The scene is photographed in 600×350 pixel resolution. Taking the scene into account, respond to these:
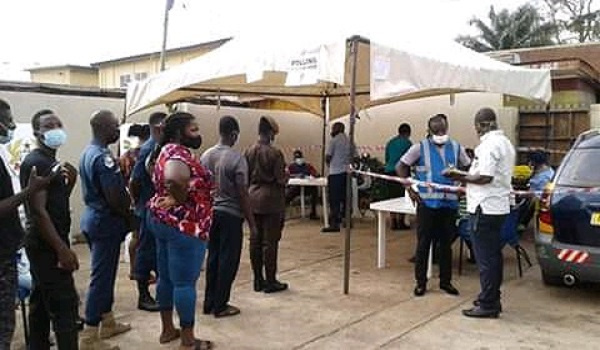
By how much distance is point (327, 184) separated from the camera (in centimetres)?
1081

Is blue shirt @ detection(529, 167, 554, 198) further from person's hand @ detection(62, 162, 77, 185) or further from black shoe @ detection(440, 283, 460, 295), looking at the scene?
person's hand @ detection(62, 162, 77, 185)

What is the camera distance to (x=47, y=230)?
3725 mm

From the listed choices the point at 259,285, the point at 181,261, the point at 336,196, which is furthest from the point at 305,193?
the point at 181,261

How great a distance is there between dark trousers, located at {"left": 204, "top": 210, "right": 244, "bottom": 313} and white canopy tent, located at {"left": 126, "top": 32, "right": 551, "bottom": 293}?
1.20 metres

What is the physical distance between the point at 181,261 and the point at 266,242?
78.5 inches

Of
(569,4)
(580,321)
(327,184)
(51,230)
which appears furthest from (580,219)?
(569,4)

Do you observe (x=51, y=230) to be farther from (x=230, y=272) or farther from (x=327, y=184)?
(x=327, y=184)

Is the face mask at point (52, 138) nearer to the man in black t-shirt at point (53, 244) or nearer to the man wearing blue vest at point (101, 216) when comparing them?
the man in black t-shirt at point (53, 244)

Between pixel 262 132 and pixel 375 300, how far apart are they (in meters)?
1.99

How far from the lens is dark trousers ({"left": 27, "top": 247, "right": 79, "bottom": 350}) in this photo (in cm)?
396

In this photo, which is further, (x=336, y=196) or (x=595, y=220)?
(x=336, y=196)

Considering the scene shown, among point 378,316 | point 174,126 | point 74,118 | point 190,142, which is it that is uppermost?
point 74,118

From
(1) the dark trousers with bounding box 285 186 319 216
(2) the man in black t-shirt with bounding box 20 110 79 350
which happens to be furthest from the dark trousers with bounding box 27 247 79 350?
(1) the dark trousers with bounding box 285 186 319 216

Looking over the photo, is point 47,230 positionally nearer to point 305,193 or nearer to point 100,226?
point 100,226
